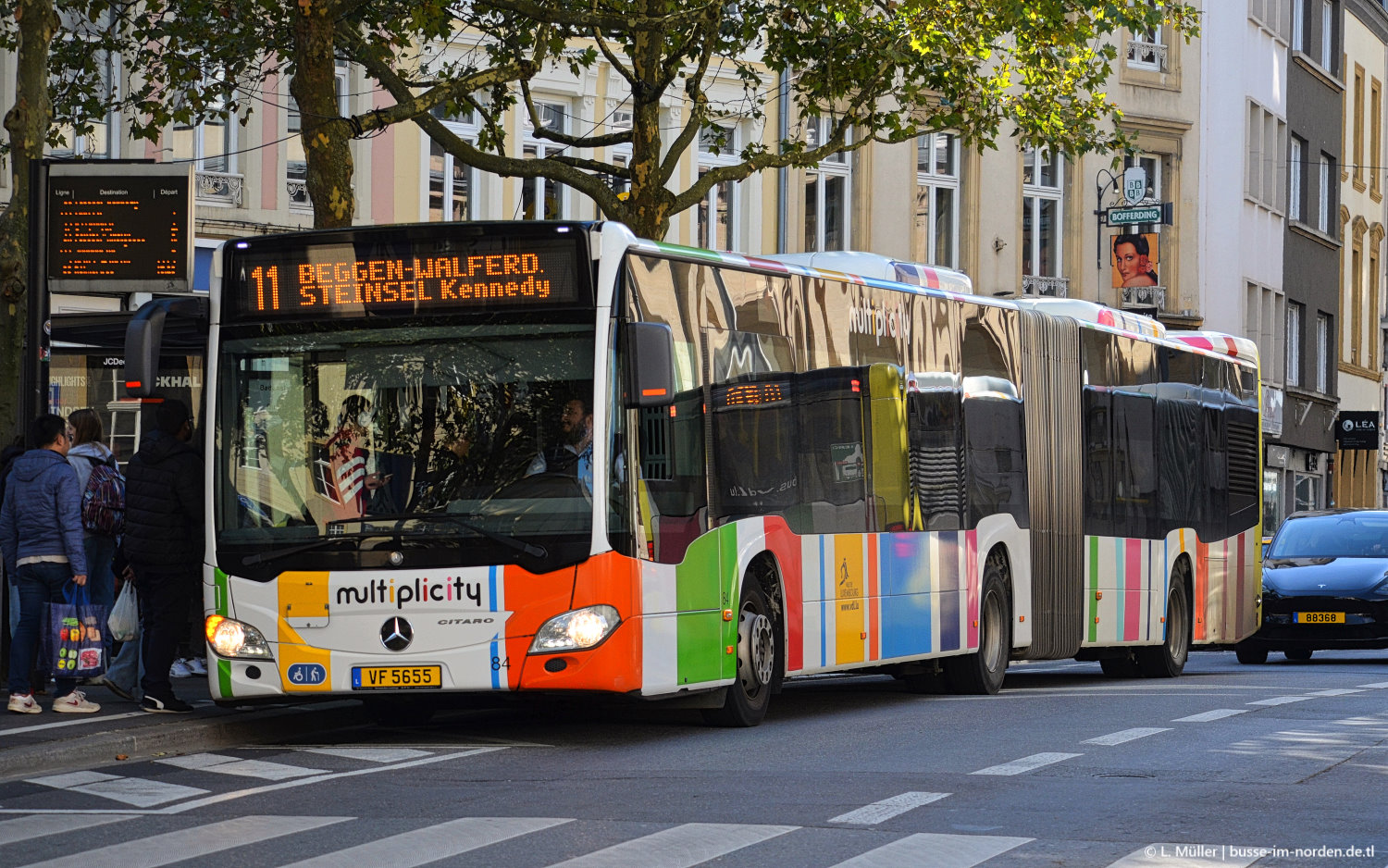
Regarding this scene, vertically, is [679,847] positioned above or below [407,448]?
below

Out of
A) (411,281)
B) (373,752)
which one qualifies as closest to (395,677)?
(373,752)

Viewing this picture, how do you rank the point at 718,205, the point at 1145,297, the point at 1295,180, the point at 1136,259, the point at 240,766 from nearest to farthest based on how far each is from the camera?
the point at 240,766 < the point at 718,205 < the point at 1136,259 < the point at 1145,297 < the point at 1295,180

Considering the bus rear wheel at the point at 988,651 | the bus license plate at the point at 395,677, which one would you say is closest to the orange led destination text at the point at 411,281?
the bus license plate at the point at 395,677

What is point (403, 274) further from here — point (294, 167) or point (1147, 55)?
point (1147, 55)

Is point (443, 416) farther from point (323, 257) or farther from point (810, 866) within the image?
point (810, 866)

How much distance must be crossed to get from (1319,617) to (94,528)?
1467 centimetres

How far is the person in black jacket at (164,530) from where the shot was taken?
47.0 feet

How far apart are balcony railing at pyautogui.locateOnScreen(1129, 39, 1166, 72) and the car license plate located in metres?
25.1

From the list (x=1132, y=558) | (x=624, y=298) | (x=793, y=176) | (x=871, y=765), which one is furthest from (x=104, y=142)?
(x=871, y=765)

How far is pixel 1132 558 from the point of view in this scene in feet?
70.8

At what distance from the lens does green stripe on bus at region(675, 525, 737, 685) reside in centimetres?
1333

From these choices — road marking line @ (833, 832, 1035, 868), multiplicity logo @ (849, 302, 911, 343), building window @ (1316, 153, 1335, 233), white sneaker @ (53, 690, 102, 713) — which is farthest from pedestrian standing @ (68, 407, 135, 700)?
building window @ (1316, 153, 1335, 233)

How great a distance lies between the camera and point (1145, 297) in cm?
4834

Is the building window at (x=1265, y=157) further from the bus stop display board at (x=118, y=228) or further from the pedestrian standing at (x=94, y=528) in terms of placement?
the pedestrian standing at (x=94, y=528)
